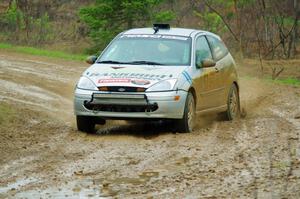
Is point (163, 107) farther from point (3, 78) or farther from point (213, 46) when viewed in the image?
point (3, 78)

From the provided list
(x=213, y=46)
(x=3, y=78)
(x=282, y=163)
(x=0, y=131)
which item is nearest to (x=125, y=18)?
(x=3, y=78)

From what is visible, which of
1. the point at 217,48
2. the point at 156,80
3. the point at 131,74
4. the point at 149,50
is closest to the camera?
the point at 156,80

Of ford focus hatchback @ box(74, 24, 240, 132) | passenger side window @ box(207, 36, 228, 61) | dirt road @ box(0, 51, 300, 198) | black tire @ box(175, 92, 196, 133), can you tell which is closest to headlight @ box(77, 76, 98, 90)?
ford focus hatchback @ box(74, 24, 240, 132)

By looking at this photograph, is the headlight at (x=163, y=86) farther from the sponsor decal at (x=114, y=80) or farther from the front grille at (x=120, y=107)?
the sponsor decal at (x=114, y=80)

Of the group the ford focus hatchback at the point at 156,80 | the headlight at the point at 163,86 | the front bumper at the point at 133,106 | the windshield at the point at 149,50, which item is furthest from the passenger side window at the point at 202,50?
the front bumper at the point at 133,106

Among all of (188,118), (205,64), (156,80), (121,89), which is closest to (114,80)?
(121,89)

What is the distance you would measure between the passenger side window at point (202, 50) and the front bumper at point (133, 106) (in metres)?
1.41

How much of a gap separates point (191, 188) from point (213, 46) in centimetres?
666

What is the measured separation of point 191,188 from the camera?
8.11m

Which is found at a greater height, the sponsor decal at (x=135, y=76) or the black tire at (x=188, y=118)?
the sponsor decal at (x=135, y=76)

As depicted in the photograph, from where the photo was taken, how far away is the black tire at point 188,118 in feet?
40.0

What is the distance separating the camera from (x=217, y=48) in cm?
1466

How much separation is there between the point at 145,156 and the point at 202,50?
406 cm

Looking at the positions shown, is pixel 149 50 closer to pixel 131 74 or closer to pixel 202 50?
pixel 202 50
